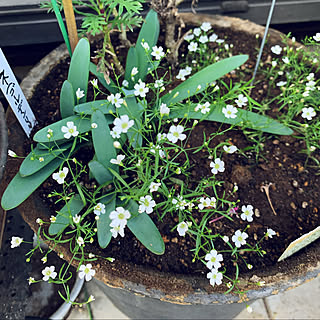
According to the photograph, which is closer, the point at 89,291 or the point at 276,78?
the point at 276,78

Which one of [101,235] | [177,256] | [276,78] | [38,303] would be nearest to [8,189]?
[101,235]

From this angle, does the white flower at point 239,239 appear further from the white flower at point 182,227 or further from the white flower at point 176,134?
the white flower at point 176,134

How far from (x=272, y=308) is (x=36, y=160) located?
118 centimetres

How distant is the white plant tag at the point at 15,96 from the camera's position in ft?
3.03

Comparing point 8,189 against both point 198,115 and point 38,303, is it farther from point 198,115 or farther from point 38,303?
point 38,303

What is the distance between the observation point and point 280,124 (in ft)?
3.78

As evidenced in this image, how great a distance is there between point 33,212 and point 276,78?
98cm

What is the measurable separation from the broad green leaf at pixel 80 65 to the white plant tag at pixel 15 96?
0.16 metres

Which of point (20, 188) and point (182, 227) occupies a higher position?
point (20, 188)

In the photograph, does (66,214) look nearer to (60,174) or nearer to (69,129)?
(60,174)

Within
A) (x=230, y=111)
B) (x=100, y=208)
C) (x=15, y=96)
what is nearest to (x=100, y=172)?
(x=100, y=208)

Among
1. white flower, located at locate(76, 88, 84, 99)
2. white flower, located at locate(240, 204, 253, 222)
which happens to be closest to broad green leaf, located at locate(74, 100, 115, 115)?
white flower, located at locate(76, 88, 84, 99)

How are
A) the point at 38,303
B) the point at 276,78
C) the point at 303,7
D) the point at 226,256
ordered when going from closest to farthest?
the point at 226,256 → the point at 276,78 → the point at 38,303 → the point at 303,7

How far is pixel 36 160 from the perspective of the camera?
0.98 metres
